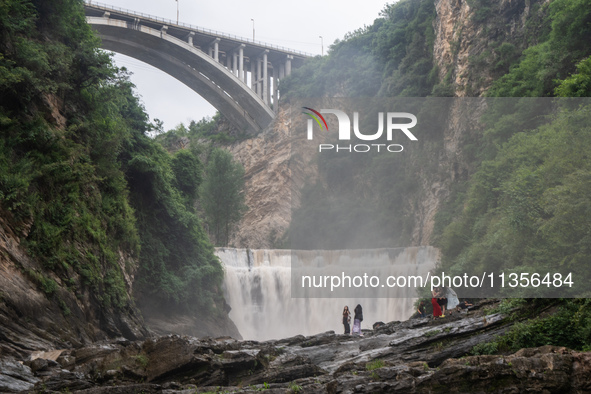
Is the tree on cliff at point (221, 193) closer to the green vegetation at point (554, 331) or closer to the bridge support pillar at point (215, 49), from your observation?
the bridge support pillar at point (215, 49)

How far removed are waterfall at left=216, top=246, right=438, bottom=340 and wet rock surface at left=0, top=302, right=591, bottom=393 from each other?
17304 mm

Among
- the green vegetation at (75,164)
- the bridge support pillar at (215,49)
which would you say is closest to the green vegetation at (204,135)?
the bridge support pillar at (215,49)

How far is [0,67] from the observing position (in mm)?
16500

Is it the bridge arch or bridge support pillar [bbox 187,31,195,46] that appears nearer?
the bridge arch

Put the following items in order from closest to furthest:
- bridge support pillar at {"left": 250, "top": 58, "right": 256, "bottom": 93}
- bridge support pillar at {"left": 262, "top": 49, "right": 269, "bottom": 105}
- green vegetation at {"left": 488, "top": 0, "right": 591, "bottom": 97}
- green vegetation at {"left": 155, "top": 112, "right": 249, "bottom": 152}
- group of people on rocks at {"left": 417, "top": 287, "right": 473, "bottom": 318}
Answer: group of people on rocks at {"left": 417, "top": 287, "right": 473, "bottom": 318} → green vegetation at {"left": 488, "top": 0, "right": 591, "bottom": 97} → bridge support pillar at {"left": 262, "top": 49, "right": 269, "bottom": 105} → bridge support pillar at {"left": 250, "top": 58, "right": 256, "bottom": 93} → green vegetation at {"left": 155, "top": 112, "right": 249, "bottom": 152}

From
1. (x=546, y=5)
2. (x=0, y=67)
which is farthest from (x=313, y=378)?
(x=546, y=5)

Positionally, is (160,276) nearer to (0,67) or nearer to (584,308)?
(0,67)

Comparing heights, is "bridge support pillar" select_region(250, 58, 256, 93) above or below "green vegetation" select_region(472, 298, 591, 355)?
above

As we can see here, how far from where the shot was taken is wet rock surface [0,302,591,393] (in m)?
10.0

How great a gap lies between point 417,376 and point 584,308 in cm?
411

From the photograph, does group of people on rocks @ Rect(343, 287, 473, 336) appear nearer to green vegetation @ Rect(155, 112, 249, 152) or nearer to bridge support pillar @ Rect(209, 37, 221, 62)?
bridge support pillar @ Rect(209, 37, 221, 62)

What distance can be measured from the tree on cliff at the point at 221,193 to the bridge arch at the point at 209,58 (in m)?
6.03

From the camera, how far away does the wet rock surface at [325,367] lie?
1001cm

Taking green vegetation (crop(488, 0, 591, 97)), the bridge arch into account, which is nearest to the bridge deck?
the bridge arch
